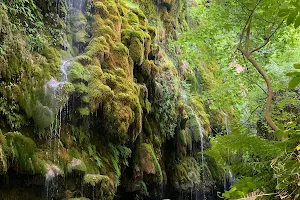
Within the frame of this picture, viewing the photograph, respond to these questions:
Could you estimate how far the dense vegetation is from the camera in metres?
5.19

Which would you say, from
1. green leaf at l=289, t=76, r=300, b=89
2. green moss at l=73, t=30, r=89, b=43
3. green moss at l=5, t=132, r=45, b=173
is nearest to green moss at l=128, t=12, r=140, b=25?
green moss at l=73, t=30, r=89, b=43

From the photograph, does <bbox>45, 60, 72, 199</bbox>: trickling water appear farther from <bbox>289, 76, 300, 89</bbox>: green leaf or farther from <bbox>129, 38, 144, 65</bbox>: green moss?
<bbox>289, 76, 300, 89</bbox>: green leaf

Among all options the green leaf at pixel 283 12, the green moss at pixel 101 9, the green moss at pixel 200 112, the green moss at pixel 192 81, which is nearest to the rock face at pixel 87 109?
the green moss at pixel 101 9

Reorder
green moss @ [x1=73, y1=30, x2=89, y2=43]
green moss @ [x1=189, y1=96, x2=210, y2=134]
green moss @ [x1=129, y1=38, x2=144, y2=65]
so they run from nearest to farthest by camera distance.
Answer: green moss @ [x1=73, y1=30, x2=89, y2=43] → green moss @ [x1=129, y1=38, x2=144, y2=65] → green moss @ [x1=189, y1=96, x2=210, y2=134]

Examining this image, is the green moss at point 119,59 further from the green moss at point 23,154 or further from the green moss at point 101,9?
the green moss at point 23,154

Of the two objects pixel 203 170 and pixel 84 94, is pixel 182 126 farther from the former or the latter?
pixel 84 94

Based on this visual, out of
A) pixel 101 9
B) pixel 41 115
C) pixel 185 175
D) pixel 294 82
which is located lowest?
pixel 185 175

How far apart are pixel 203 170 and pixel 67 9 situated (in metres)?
7.75

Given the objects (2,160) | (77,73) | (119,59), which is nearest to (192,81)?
(119,59)

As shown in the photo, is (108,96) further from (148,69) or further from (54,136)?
(148,69)

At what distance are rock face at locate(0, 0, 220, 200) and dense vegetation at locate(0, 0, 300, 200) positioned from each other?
2cm

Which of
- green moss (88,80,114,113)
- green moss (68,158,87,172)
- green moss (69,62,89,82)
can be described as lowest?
green moss (68,158,87,172)

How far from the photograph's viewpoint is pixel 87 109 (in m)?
6.42

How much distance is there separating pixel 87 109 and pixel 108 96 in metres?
0.58
